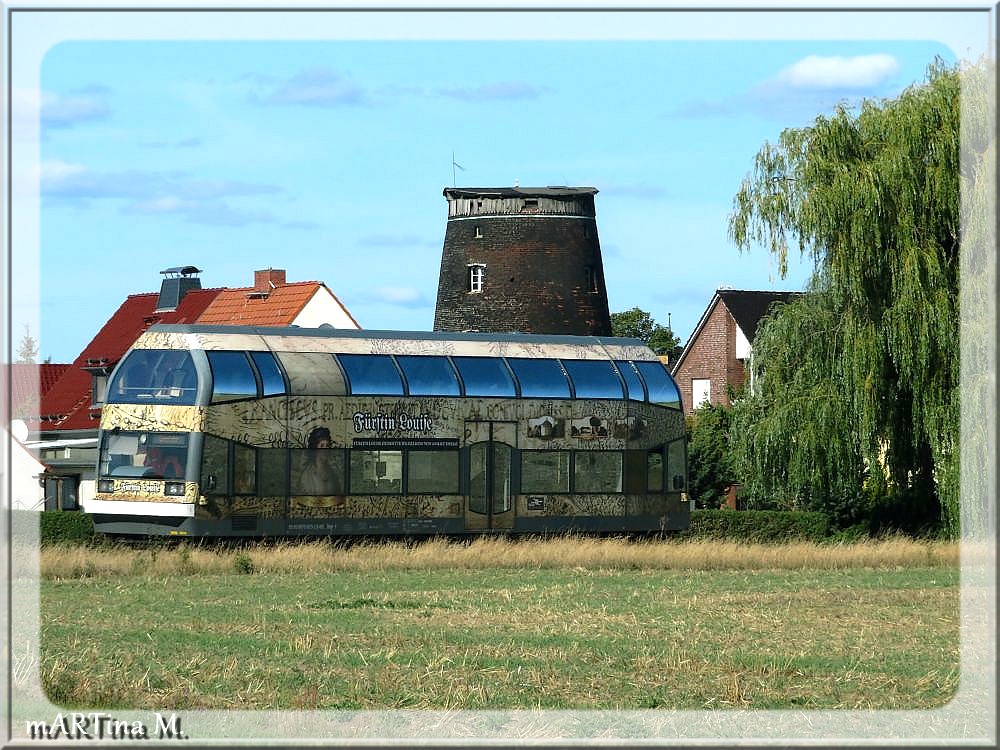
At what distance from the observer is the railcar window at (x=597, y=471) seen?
32.7 meters

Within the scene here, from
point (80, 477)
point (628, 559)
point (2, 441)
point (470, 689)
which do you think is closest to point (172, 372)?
point (628, 559)

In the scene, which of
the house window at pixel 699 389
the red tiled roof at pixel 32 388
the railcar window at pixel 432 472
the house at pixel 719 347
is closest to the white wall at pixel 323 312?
the red tiled roof at pixel 32 388

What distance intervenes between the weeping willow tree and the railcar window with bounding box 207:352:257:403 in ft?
36.2

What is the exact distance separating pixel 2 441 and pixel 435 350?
22.8 meters

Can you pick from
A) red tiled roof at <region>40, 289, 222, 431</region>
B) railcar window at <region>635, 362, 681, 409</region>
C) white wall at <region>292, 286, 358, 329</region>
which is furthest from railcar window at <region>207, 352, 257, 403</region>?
red tiled roof at <region>40, 289, 222, 431</region>

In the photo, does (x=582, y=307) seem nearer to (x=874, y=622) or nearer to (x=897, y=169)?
(x=897, y=169)

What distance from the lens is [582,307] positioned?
57969 millimetres

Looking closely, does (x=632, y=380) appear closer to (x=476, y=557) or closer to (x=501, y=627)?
(x=476, y=557)

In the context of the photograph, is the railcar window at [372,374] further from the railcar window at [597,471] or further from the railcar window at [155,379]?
the railcar window at [597,471]

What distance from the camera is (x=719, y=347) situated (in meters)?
64.6

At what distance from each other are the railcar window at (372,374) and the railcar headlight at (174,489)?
3752 millimetres

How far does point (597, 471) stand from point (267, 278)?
33.1m

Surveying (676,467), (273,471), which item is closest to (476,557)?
(273,471)

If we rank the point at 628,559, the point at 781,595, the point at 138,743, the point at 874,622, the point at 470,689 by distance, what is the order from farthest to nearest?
the point at 628,559 < the point at 781,595 < the point at 874,622 < the point at 470,689 < the point at 138,743
